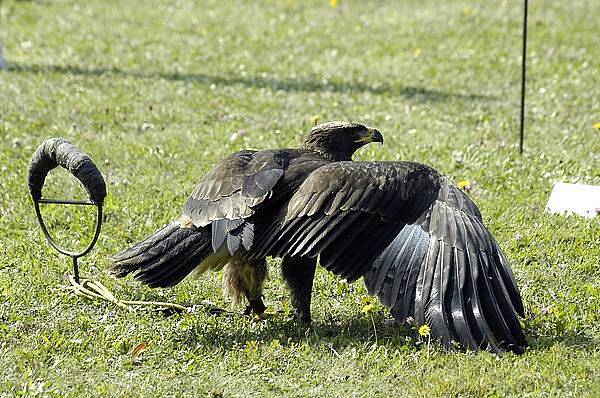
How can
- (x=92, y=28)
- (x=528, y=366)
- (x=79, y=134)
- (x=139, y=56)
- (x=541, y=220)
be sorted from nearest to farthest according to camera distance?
(x=528, y=366) → (x=541, y=220) → (x=79, y=134) → (x=139, y=56) → (x=92, y=28)

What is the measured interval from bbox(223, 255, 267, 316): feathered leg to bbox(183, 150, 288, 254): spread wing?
0.39 metres

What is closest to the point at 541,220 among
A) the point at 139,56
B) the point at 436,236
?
the point at 436,236

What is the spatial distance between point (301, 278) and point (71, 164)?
1.51 metres

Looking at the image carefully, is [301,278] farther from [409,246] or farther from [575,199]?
[575,199]

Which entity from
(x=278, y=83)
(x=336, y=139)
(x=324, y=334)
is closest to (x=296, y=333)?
(x=324, y=334)

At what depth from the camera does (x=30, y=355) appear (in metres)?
5.47

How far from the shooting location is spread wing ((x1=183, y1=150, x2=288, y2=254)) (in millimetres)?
5504

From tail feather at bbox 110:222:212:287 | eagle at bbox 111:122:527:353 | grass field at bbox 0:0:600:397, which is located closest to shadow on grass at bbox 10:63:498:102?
grass field at bbox 0:0:600:397

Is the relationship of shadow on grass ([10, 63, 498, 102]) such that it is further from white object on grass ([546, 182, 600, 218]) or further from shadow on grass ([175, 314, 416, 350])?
shadow on grass ([175, 314, 416, 350])

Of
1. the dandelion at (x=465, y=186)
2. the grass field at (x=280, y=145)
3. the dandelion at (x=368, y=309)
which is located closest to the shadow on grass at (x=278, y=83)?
the grass field at (x=280, y=145)

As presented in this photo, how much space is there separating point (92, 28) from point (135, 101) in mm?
3569

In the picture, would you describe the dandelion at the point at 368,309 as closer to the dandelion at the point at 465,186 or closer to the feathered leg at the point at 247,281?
the feathered leg at the point at 247,281

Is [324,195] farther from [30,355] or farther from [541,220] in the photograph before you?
[541,220]

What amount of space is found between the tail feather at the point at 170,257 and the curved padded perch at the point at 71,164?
2.13 feet
